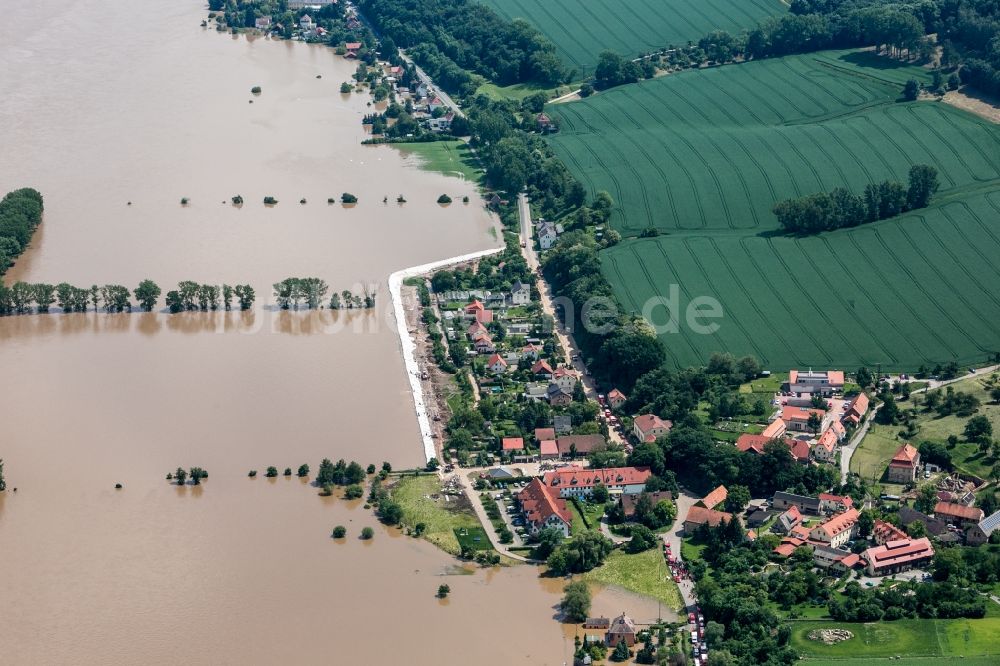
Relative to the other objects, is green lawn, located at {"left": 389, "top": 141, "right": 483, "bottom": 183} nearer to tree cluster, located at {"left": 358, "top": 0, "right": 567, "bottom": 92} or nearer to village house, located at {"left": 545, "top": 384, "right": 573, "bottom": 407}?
tree cluster, located at {"left": 358, "top": 0, "right": 567, "bottom": 92}

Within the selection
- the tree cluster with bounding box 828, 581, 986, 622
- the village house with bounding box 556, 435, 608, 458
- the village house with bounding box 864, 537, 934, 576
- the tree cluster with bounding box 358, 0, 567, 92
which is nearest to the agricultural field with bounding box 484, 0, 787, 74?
the tree cluster with bounding box 358, 0, 567, 92

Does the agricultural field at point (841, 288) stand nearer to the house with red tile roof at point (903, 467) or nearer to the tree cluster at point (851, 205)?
the tree cluster at point (851, 205)

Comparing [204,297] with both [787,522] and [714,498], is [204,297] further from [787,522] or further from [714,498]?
[787,522]

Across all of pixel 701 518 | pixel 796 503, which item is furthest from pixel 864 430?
pixel 701 518

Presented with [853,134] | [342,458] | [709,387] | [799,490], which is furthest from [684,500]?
[853,134]

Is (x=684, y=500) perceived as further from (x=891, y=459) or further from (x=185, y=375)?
(x=185, y=375)
